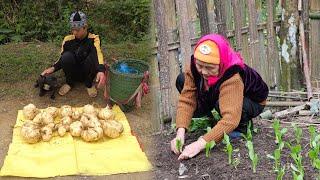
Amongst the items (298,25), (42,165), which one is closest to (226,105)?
(42,165)

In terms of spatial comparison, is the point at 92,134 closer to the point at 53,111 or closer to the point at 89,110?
the point at 89,110

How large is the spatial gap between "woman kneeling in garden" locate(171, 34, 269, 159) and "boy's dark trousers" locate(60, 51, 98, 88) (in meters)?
1.48

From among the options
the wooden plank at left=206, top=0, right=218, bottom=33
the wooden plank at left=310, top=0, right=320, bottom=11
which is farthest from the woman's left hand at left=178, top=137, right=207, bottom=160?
the wooden plank at left=310, top=0, right=320, bottom=11

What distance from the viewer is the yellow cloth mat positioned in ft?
11.5

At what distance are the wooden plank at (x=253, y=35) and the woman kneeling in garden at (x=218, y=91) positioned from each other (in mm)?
955

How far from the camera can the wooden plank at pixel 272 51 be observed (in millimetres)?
4602

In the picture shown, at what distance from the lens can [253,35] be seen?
450 cm

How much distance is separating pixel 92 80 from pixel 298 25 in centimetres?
201

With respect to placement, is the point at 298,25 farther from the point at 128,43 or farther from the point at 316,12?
the point at 128,43

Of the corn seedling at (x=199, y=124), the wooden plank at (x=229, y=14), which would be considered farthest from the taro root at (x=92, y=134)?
the wooden plank at (x=229, y=14)

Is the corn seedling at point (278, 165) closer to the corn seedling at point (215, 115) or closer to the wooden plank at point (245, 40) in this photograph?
the corn seedling at point (215, 115)

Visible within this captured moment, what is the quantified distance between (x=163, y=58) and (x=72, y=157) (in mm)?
1019

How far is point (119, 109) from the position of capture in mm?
4637

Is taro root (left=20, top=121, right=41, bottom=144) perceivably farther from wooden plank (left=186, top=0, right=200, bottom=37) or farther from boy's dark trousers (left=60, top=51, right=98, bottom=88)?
wooden plank (left=186, top=0, right=200, bottom=37)
